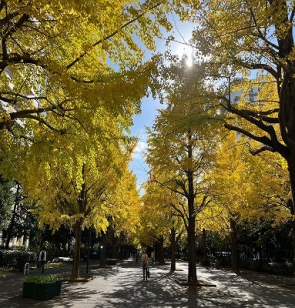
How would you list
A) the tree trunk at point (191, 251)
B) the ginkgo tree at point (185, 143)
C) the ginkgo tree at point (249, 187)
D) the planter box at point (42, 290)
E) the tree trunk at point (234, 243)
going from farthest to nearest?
the tree trunk at point (234, 243) < the tree trunk at point (191, 251) < the ginkgo tree at point (249, 187) < the planter box at point (42, 290) < the ginkgo tree at point (185, 143)

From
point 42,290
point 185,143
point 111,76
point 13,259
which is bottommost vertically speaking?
point 42,290

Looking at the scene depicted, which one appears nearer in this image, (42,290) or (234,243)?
(42,290)

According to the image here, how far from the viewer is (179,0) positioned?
6.74m

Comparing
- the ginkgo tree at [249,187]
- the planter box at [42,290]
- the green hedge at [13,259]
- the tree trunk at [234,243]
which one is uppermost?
the ginkgo tree at [249,187]

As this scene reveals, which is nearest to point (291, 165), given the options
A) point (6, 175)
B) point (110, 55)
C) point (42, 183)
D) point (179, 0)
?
point (179, 0)

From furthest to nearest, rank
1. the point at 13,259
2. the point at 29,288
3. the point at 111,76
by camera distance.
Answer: the point at 13,259, the point at 29,288, the point at 111,76

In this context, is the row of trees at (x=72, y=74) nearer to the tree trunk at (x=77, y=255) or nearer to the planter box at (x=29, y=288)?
the planter box at (x=29, y=288)

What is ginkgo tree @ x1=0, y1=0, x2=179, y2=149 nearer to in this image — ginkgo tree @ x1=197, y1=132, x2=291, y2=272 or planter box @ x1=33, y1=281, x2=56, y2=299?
planter box @ x1=33, y1=281, x2=56, y2=299

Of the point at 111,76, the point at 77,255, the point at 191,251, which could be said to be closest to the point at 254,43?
the point at 111,76

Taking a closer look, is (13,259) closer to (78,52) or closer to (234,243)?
(234,243)

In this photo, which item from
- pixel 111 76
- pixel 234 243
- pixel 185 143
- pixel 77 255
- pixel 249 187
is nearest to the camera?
pixel 111 76

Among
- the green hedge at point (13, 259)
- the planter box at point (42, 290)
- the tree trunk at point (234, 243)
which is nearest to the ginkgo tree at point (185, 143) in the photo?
the planter box at point (42, 290)

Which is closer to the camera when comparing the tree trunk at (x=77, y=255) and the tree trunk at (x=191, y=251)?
the tree trunk at (x=191, y=251)

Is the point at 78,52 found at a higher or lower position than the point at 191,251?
higher
